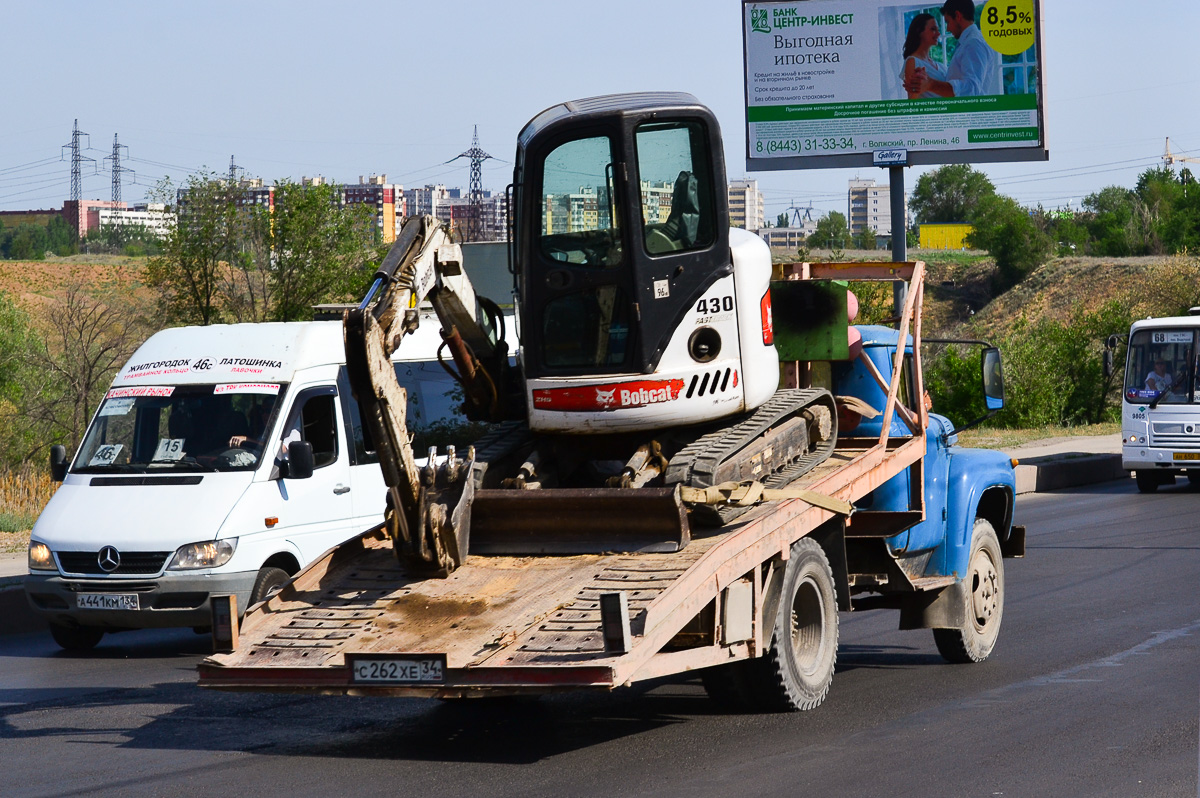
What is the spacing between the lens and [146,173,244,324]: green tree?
2695 centimetres

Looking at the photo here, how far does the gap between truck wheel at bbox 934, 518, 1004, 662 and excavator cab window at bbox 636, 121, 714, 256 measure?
292cm

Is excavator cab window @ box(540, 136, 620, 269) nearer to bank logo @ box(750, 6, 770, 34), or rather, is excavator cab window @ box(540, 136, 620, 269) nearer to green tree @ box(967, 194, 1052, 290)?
bank logo @ box(750, 6, 770, 34)

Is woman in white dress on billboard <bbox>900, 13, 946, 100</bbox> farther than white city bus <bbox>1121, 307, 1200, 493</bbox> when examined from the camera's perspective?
Yes

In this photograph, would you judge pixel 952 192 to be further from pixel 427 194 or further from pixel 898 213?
pixel 898 213

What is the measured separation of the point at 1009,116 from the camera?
2588 cm

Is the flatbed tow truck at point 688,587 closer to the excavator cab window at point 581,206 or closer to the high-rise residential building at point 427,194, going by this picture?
the excavator cab window at point 581,206

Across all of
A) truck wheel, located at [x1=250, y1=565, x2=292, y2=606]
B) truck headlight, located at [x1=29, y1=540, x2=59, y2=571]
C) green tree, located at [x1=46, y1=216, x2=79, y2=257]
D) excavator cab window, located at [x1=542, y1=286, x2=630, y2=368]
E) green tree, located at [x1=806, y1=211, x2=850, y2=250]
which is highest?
green tree, located at [x1=46, y1=216, x2=79, y2=257]

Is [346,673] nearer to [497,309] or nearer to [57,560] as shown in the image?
[497,309]

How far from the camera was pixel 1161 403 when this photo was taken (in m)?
22.1

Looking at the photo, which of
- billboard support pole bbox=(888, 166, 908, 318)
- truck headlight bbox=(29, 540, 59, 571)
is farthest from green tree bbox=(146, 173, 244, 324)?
truck headlight bbox=(29, 540, 59, 571)

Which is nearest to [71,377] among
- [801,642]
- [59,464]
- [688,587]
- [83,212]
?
[59,464]

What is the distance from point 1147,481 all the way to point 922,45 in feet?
29.8

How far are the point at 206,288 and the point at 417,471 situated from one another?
847 inches

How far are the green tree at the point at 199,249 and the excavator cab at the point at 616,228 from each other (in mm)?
20008
